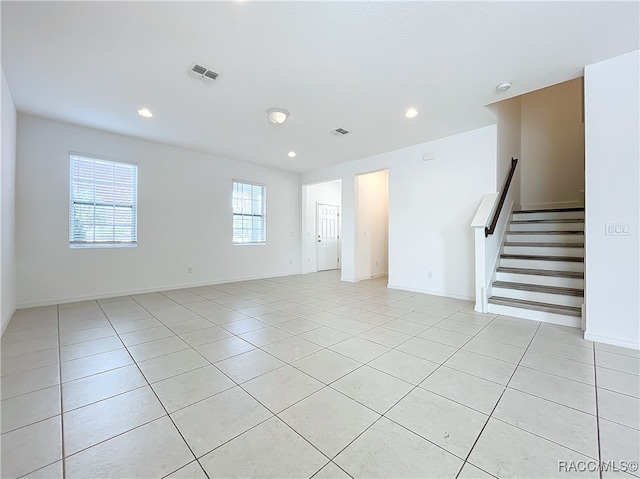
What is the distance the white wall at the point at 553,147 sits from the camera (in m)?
5.57

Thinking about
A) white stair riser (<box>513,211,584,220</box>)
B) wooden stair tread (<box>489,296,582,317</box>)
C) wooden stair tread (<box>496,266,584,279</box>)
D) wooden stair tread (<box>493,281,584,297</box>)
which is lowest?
wooden stair tread (<box>489,296,582,317</box>)

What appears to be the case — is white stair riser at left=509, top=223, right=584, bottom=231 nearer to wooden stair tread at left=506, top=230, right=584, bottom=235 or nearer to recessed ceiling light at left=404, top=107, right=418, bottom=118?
wooden stair tread at left=506, top=230, right=584, bottom=235

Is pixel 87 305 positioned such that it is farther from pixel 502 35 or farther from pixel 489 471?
pixel 502 35

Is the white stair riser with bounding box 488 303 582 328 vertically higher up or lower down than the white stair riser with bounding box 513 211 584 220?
lower down

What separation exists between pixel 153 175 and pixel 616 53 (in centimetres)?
641

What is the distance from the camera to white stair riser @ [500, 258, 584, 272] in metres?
3.66

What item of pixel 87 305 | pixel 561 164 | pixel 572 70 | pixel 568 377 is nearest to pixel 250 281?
pixel 87 305

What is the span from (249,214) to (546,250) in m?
5.70

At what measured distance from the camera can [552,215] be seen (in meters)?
4.75

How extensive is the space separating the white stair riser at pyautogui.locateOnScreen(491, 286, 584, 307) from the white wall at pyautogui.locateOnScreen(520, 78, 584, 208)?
323 cm

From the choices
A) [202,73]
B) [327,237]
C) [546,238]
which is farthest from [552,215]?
[202,73]

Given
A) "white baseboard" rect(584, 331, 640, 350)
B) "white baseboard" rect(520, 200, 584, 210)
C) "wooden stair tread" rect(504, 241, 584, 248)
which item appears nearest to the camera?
"white baseboard" rect(584, 331, 640, 350)

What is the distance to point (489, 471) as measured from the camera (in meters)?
1.21

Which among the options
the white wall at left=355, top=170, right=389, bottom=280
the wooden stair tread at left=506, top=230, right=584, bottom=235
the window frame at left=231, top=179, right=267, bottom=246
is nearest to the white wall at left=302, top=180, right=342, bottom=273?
the window frame at left=231, top=179, right=267, bottom=246
